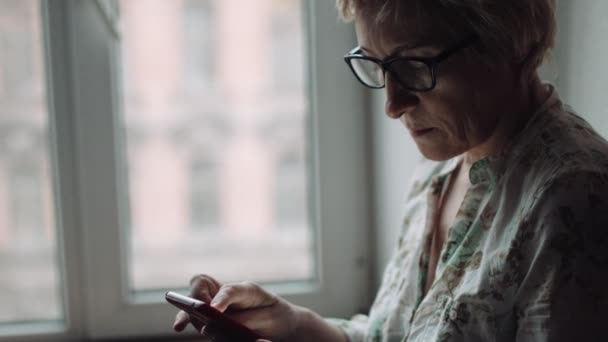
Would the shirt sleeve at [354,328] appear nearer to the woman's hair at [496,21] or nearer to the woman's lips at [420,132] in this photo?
the woman's lips at [420,132]

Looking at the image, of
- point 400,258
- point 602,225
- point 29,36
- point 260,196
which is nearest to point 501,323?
point 602,225

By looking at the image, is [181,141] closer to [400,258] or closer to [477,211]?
[400,258]

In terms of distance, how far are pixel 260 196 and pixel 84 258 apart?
37 centimetres

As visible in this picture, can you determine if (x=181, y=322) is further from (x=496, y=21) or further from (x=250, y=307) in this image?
(x=496, y=21)

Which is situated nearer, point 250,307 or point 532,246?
point 532,246

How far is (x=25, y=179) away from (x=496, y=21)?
99 cm

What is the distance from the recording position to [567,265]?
1.94 ft

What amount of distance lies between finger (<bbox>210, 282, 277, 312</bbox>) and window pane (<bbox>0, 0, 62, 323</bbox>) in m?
0.59

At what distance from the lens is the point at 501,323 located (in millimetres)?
640

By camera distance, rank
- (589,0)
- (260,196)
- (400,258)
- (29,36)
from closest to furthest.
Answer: (589,0)
(400,258)
(29,36)
(260,196)

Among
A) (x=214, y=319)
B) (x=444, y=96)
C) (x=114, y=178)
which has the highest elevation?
(x=444, y=96)

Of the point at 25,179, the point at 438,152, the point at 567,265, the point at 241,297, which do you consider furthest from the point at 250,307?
the point at 25,179

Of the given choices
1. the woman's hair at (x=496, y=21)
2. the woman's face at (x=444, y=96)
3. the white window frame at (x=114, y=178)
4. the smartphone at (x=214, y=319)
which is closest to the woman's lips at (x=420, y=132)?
the woman's face at (x=444, y=96)

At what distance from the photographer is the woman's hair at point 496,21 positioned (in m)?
0.67
